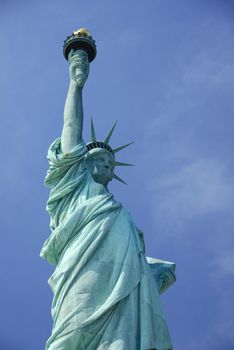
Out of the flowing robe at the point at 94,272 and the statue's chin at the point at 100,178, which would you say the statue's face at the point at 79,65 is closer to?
the flowing robe at the point at 94,272

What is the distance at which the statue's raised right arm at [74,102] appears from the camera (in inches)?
807

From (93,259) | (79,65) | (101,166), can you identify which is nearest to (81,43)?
(79,65)

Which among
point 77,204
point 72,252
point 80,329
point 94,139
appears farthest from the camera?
point 94,139

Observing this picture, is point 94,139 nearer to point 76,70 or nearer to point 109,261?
point 76,70

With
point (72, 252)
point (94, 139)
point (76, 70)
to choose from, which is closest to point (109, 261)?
point (72, 252)

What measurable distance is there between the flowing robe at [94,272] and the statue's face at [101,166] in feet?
1.50

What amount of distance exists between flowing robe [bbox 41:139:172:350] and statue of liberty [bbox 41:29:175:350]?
0.02 meters

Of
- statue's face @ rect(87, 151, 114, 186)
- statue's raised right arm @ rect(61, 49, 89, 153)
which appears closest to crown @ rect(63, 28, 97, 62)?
statue's raised right arm @ rect(61, 49, 89, 153)

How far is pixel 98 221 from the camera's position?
18.7 m

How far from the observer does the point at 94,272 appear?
17719 mm

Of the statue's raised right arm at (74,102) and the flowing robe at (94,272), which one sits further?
the statue's raised right arm at (74,102)

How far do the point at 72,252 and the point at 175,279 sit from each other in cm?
316

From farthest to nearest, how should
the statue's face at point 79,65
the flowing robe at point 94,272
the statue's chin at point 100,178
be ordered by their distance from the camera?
the statue's face at point 79,65, the statue's chin at point 100,178, the flowing robe at point 94,272

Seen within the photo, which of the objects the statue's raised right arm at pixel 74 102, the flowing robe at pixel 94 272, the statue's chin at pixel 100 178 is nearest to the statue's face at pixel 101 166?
the statue's chin at pixel 100 178
